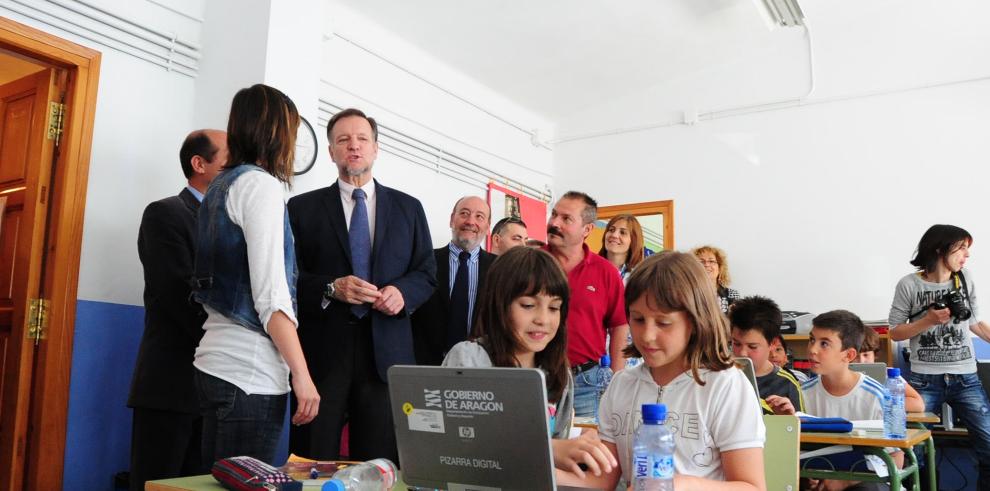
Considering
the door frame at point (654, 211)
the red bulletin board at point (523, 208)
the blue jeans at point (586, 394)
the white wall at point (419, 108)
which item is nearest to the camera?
the blue jeans at point (586, 394)

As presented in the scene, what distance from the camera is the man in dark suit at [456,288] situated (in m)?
3.20

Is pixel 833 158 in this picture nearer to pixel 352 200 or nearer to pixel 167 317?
pixel 352 200

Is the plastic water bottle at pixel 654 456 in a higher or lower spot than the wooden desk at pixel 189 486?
higher

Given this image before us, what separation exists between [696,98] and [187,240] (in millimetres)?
5411

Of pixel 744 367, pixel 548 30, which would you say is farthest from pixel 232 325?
pixel 548 30

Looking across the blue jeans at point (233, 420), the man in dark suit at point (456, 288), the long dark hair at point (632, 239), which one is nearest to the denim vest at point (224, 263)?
the blue jeans at point (233, 420)

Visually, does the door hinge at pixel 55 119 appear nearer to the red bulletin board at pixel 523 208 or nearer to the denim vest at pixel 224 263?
the denim vest at pixel 224 263

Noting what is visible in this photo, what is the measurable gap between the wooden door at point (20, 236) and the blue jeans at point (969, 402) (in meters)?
4.49

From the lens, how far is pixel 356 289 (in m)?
2.37

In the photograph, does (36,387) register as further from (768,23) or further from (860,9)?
(860,9)

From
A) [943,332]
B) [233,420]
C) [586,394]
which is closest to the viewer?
[233,420]

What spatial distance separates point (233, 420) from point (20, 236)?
221 cm

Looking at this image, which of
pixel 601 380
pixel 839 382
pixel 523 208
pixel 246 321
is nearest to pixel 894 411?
pixel 839 382

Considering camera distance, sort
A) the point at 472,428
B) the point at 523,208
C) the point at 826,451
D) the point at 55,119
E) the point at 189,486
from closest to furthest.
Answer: the point at 472,428 → the point at 189,486 → the point at 826,451 → the point at 55,119 → the point at 523,208
